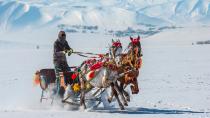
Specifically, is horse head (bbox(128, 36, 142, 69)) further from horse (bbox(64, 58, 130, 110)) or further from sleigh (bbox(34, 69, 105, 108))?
sleigh (bbox(34, 69, 105, 108))

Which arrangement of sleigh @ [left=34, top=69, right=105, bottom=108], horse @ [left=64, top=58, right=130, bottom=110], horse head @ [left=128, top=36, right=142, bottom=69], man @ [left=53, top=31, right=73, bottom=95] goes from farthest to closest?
1. sleigh @ [left=34, top=69, right=105, bottom=108]
2. man @ [left=53, top=31, right=73, bottom=95]
3. horse @ [left=64, top=58, right=130, bottom=110]
4. horse head @ [left=128, top=36, right=142, bottom=69]

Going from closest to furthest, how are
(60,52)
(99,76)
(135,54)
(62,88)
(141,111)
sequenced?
(135,54) → (99,76) → (141,111) → (60,52) → (62,88)

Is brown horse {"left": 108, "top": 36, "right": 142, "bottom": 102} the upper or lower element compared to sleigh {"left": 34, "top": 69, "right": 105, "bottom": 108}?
upper

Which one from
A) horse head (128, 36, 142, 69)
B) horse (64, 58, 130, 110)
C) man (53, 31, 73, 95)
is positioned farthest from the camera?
man (53, 31, 73, 95)

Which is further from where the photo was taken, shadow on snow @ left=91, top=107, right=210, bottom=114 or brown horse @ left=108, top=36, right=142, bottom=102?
shadow on snow @ left=91, top=107, right=210, bottom=114

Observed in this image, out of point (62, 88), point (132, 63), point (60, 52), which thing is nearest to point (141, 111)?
point (132, 63)

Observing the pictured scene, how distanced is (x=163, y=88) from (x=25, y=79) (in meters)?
→ 7.46

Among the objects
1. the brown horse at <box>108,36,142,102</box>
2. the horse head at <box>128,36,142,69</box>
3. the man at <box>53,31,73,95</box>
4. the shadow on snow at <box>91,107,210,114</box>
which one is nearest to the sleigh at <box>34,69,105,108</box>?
the man at <box>53,31,73,95</box>

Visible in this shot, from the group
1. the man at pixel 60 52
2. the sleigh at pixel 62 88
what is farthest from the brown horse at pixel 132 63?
the man at pixel 60 52

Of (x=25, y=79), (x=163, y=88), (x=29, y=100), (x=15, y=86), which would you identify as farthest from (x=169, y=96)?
(x=25, y=79)

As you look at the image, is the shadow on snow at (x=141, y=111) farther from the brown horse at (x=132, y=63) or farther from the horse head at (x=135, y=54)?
the horse head at (x=135, y=54)

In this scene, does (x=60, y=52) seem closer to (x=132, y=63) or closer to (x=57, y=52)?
(x=57, y=52)

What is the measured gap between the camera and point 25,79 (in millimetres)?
22109

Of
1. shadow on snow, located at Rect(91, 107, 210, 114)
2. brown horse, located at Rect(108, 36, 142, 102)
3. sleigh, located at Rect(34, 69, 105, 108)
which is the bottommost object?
shadow on snow, located at Rect(91, 107, 210, 114)
